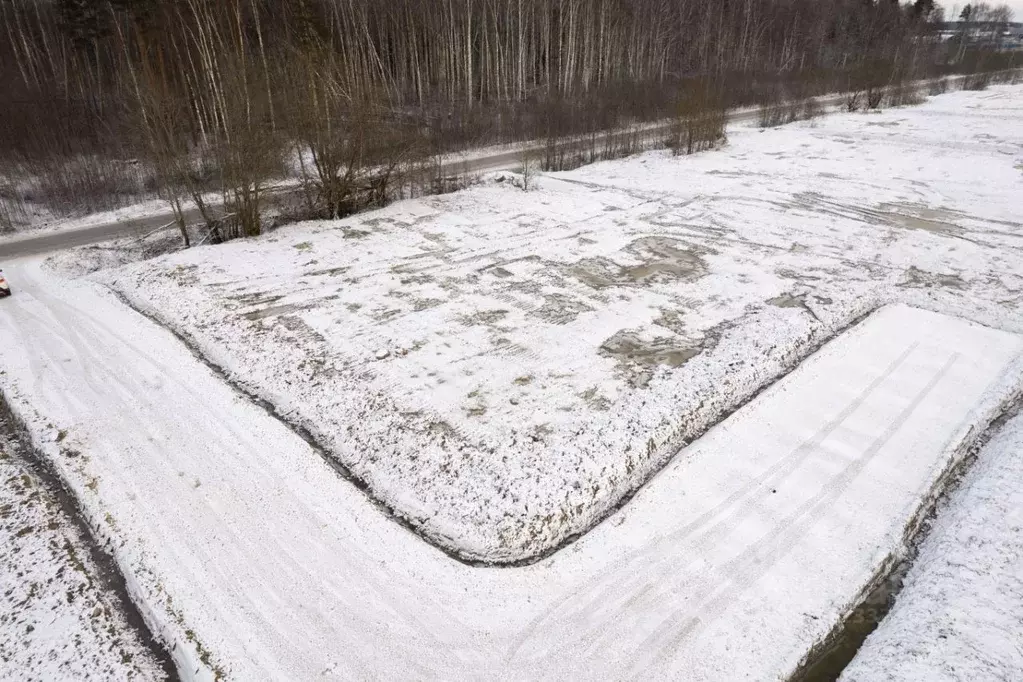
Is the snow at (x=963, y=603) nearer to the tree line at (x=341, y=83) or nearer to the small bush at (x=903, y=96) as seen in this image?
the tree line at (x=341, y=83)

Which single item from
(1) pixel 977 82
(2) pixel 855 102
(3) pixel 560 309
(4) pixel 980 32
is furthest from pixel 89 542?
(4) pixel 980 32

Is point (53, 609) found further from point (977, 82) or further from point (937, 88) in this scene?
point (977, 82)

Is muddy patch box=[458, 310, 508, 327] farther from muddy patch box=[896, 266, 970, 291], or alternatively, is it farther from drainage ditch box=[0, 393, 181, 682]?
muddy patch box=[896, 266, 970, 291]

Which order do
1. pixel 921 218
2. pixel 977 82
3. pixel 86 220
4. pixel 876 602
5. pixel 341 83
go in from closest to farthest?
1. pixel 876 602
2. pixel 341 83
3. pixel 921 218
4. pixel 86 220
5. pixel 977 82

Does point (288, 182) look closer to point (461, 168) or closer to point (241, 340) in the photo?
point (461, 168)

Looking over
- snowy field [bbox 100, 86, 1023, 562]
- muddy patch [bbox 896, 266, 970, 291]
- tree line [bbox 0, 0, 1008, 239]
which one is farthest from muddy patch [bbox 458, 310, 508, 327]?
muddy patch [bbox 896, 266, 970, 291]

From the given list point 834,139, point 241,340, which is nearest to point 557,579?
point 241,340

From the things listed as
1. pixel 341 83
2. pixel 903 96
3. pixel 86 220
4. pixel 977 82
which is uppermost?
pixel 341 83
